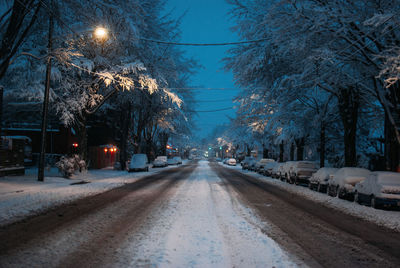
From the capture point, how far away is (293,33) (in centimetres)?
1611

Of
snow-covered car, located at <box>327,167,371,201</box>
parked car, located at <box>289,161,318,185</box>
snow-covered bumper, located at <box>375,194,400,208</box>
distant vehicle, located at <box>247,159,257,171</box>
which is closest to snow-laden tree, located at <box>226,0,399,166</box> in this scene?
parked car, located at <box>289,161,318,185</box>

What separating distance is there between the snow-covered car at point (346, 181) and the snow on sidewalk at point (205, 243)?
6.58m

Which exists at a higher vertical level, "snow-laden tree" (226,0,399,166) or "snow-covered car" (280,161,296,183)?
"snow-laden tree" (226,0,399,166)

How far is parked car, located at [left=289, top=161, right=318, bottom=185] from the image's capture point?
22469 mm

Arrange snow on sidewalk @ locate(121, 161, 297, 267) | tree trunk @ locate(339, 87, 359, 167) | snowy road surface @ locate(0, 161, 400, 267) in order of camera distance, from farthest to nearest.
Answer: tree trunk @ locate(339, 87, 359, 167)
snowy road surface @ locate(0, 161, 400, 267)
snow on sidewalk @ locate(121, 161, 297, 267)

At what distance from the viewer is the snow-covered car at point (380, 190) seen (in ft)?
38.6

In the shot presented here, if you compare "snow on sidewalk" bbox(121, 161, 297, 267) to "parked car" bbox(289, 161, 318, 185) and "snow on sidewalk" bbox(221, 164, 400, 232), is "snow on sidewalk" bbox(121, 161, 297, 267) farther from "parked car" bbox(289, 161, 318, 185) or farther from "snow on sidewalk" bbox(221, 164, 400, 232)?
"parked car" bbox(289, 161, 318, 185)

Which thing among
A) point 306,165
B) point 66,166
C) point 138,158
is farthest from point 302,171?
A: point 138,158

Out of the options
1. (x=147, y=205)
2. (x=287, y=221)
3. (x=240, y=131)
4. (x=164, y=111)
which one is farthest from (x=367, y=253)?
(x=240, y=131)

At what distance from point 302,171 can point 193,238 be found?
1718 centimetres

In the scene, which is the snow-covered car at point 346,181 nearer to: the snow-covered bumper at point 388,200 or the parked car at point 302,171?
the snow-covered bumper at point 388,200

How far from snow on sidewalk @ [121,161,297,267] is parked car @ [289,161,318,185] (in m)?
13.2

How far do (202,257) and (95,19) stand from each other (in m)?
14.1

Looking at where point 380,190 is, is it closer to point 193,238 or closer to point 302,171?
point 193,238
